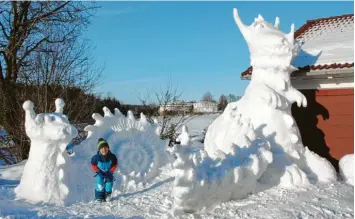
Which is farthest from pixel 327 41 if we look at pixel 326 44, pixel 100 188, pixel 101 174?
pixel 100 188

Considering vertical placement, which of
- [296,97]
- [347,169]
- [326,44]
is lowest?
[347,169]

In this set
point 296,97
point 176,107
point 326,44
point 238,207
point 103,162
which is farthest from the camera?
point 176,107

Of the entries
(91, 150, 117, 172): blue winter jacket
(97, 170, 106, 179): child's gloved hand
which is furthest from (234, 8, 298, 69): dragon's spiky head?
(97, 170, 106, 179): child's gloved hand

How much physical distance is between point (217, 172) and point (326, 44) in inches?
199

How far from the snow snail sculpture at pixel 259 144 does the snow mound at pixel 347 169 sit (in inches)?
10.7

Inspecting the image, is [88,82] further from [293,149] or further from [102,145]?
[293,149]

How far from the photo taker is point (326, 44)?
912 cm

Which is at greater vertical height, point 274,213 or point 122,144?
point 122,144

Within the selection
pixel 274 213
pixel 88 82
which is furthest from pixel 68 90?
pixel 274 213

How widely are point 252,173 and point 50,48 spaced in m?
10.2

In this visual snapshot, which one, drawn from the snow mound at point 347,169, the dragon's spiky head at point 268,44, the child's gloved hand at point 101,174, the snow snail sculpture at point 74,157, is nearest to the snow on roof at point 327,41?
the dragon's spiky head at point 268,44

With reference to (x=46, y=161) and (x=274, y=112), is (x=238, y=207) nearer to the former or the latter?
(x=274, y=112)

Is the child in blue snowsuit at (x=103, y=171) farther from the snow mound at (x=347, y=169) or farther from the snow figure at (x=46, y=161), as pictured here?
the snow mound at (x=347, y=169)

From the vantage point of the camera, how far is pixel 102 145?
692 cm
